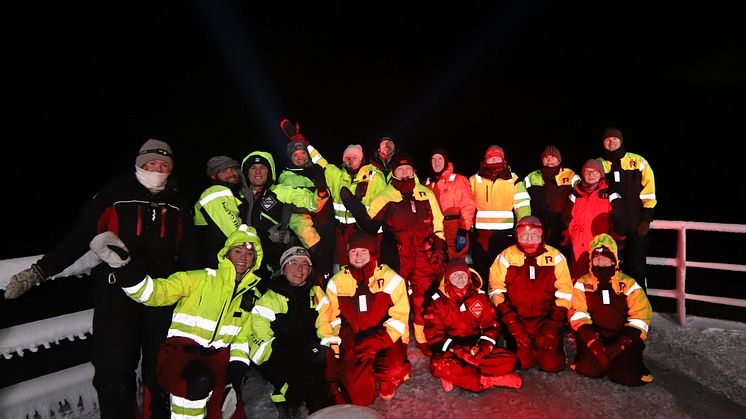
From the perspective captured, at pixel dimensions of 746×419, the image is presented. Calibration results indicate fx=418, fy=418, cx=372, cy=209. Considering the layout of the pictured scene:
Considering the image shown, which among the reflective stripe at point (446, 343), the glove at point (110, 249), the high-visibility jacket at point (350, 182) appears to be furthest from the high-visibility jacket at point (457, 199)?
the glove at point (110, 249)

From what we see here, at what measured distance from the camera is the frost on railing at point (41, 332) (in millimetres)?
2947

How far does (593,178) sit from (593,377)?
7.16ft

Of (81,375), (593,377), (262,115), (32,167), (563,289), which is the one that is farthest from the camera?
(262,115)

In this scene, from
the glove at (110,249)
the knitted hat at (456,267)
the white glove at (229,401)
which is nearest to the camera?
the glove at (110,249)

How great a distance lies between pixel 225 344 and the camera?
317 cm

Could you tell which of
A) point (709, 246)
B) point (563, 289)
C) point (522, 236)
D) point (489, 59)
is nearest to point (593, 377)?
point (563, 289)

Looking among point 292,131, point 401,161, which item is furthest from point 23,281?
point 401,161

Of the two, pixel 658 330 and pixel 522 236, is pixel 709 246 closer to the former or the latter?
pixel 658 330

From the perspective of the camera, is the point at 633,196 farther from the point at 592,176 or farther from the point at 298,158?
the point at 298,158

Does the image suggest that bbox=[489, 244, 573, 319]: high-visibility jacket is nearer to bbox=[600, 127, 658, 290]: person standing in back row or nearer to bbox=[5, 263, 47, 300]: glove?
bbox=[600, 127, 658, 290]: person standing in back row

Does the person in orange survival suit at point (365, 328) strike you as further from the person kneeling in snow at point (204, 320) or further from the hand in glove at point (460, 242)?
the hand in glove at point (460, 242)

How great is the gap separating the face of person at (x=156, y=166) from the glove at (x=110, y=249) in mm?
593

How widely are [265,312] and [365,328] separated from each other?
3.05 ft

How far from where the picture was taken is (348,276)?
12.8 feet
